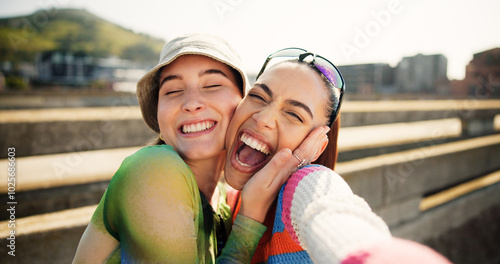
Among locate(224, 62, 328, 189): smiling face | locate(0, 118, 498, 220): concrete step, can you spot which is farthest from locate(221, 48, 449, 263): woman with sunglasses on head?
locate(0, 118, 498, 220): concrete step

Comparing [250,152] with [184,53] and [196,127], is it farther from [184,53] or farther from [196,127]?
[184,53]

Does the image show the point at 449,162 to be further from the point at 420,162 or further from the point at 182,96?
the point at 182,96

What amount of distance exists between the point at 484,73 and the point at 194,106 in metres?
17.4

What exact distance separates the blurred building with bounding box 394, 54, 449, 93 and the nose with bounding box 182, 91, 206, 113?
2466 cm

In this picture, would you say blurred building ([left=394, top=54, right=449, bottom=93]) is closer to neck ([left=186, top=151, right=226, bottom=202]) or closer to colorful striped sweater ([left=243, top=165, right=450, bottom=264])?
neck ([left=186, top=151, right=226, bottom=202])

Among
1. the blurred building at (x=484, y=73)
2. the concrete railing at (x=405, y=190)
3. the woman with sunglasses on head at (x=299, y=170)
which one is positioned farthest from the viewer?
the blurred building at (x=484, y=73)

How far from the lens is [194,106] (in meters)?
1.93

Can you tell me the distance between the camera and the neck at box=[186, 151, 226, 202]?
219 cm

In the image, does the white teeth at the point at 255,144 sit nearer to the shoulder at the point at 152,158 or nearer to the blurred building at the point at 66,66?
the shoulder at the point at 152,158

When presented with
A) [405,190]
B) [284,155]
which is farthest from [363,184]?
[284,155]

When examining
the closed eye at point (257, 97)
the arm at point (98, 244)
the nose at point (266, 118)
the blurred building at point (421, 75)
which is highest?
the closed eye at point (257, 97)

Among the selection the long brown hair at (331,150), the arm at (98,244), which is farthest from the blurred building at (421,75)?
the arm at (98,244)

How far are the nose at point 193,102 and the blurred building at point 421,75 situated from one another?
24.7m

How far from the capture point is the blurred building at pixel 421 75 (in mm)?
25061
